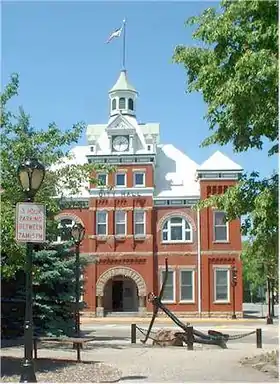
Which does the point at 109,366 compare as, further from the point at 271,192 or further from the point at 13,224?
the point at 271,192

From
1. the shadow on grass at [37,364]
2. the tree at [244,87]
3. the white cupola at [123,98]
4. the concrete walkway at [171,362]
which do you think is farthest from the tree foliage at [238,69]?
the white cupola at [123,98]

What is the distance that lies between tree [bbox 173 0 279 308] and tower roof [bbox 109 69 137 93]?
36.0 meters

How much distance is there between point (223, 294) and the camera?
42.0 meters

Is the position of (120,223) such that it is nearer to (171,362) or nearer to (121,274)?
(121,274)

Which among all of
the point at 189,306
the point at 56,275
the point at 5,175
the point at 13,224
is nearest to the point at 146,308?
the point at 189,306

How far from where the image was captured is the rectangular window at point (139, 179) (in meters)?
43.2

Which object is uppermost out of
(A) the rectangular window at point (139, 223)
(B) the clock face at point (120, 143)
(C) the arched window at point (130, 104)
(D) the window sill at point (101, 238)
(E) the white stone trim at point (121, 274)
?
(C) the arched window at point (130, 104)

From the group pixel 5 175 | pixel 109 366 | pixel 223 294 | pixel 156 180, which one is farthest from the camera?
pixel 156 180

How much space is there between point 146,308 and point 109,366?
28591 mm

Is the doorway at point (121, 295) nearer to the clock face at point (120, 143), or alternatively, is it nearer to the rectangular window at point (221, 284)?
the rectangular window at point (221, 284)

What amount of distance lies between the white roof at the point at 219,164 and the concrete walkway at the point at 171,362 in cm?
2210

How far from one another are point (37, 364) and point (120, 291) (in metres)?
31.4

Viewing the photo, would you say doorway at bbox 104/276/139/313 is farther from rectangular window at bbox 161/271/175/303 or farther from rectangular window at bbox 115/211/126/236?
rectangular window at bbox 115/211/126/236

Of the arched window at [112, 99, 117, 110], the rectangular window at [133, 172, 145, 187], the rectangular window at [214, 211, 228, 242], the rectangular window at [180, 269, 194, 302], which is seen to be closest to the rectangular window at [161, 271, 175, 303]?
the rectangular window at [180, 269, 194, 302]
